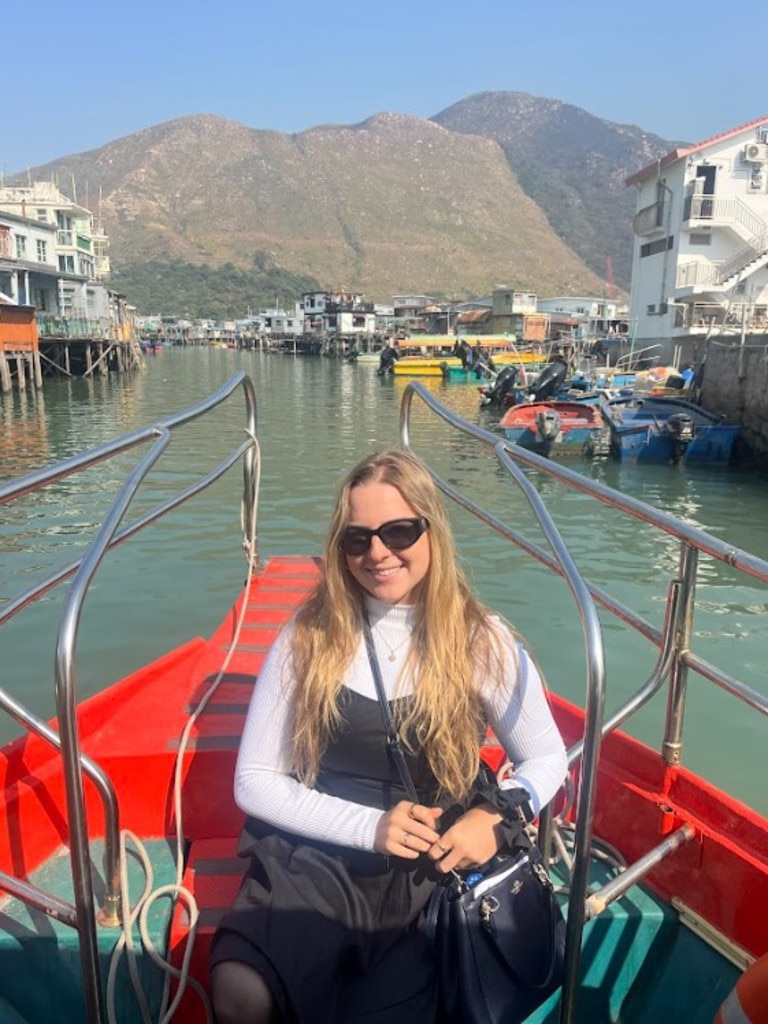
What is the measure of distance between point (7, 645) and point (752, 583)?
7.26 meters

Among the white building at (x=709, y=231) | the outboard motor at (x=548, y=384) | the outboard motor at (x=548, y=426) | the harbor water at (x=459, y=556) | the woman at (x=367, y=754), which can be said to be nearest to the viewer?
the woman at (x=367, y=754)

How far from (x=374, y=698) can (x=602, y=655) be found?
22.8 inches

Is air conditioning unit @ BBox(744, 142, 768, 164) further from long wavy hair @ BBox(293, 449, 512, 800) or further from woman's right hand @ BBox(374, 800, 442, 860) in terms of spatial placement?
woman's right hand @ BBox(374, 800, 442, 860)

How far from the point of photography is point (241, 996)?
1608 mm

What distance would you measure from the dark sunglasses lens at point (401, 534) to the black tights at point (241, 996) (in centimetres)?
99

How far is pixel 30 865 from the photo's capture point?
235 cm

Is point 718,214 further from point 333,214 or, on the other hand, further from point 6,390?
point 333,214

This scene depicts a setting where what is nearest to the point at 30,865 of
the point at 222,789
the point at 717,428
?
the point at 222,789

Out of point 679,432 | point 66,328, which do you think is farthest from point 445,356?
point 679,432

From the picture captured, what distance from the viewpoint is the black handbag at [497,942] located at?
165 centimetres

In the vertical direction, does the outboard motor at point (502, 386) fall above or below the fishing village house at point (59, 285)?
below

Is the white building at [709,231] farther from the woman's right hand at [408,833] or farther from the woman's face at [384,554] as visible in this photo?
the woman's right hand at [408,833]

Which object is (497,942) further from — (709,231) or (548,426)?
(709,231)

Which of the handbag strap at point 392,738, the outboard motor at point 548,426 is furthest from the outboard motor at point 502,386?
the handbag strap at point 392,738
